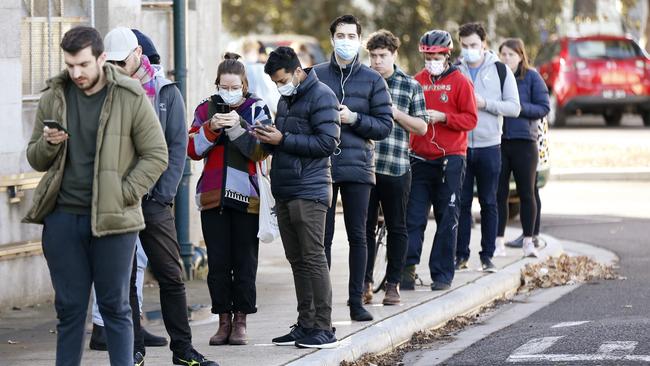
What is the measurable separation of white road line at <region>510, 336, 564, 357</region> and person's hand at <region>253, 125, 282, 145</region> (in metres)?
1.82

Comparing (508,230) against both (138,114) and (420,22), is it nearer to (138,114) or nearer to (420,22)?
(138,114)

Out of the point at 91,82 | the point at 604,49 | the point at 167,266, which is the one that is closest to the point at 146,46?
the point at 167,266

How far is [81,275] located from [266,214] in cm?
210

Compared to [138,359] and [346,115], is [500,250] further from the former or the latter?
[138,359]

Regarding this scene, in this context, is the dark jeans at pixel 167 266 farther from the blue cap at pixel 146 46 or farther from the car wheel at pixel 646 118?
the car wheel at pixel 646 118

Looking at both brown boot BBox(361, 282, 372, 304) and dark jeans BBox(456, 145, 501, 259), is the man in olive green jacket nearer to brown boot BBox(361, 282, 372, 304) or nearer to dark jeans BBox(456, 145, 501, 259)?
brown boot BBox(361, 282, 372, 304)

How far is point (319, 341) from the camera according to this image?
9078mm

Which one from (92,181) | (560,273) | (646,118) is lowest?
(560,273)

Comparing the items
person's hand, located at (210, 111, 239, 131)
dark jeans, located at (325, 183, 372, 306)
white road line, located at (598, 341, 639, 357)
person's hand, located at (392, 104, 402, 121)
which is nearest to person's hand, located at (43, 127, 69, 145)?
person's hand, located at (210, 111, 239, 131)

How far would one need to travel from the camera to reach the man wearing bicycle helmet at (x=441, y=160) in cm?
1173

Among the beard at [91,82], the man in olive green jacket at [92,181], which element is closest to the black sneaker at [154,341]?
the man in olive green jacket at [92,181]

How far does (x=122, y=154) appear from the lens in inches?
287

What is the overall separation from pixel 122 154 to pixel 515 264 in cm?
654

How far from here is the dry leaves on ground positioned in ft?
42.2
